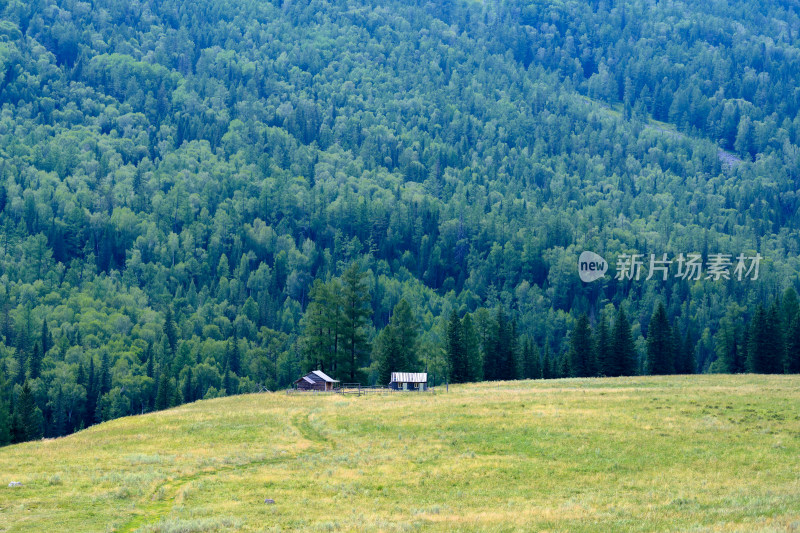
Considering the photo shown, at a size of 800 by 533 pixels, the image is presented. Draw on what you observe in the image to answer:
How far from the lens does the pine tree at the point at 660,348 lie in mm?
117125

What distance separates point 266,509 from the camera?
3938 centimetres

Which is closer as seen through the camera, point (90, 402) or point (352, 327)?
point (352, 327)

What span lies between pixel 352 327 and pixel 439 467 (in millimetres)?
57532

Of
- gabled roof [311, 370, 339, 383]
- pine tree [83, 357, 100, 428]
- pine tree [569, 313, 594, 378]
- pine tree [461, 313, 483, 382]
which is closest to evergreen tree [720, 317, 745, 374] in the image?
pine tree [569, 313, 594, 378]

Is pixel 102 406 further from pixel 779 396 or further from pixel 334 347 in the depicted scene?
pixel 779 396

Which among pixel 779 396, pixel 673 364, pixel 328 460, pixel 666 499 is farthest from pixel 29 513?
pixel 673 364

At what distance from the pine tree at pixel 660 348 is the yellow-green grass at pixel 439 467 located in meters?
38.5

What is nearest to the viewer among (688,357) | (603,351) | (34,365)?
(603,351)

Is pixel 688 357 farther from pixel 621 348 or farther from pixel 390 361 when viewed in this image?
pixel 390 361

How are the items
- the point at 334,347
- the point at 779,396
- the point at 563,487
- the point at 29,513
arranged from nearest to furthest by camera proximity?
the point at 29,513
the point at 563,487
the point at 779,396
the point at 334,347

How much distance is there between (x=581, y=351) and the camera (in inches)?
4845

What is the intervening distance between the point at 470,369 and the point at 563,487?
70.2 meters

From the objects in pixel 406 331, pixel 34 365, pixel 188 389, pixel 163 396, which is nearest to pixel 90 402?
pixel 34 365

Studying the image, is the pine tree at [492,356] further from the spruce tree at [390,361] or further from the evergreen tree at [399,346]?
the spruce tree at [390,361]
